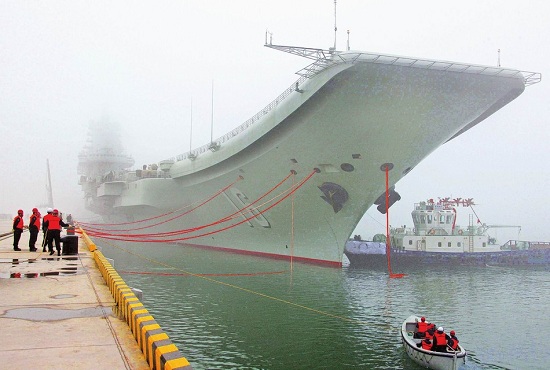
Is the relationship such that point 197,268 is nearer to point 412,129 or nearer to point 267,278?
point 267,278

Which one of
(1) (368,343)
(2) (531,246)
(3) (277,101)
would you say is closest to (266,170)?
(3) (277,101)

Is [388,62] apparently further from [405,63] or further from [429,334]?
[429,334]

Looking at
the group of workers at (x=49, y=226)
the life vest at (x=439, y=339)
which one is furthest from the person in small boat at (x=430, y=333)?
the group of workers at (x=49, y=226)

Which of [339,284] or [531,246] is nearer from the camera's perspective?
[339,284]

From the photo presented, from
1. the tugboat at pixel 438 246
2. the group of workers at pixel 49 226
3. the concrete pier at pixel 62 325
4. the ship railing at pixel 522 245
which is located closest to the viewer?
the concrete pier at pixel 62 325

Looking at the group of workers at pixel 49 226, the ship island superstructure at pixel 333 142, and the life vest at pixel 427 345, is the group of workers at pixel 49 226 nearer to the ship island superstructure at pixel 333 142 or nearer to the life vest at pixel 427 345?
the ship island superstructure at pixel 333 142

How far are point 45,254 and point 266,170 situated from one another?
976 centimetres

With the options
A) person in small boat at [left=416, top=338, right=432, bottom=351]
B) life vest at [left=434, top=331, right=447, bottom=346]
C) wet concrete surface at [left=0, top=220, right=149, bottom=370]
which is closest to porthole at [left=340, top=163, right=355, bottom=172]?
person in small boat at [left=416, top=338, right=432, bottom=351]

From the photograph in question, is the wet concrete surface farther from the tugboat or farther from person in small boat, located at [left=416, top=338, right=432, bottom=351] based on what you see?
the tugboat

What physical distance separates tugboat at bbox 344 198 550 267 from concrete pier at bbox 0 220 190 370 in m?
20.4

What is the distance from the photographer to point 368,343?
33.0ft

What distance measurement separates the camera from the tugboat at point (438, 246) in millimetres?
27656

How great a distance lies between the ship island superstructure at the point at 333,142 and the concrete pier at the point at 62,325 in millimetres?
9953

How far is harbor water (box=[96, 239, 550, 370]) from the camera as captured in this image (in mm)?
9188
